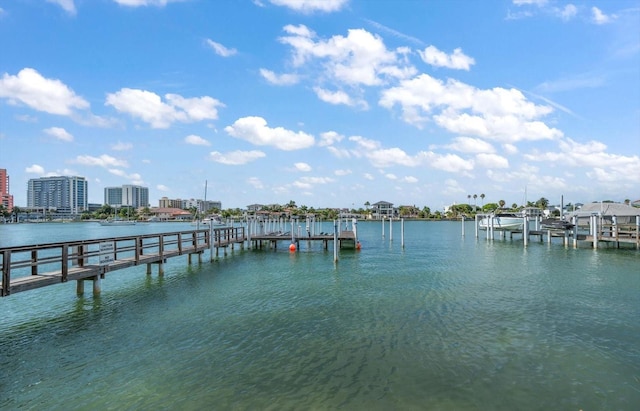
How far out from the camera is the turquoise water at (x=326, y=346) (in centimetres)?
739

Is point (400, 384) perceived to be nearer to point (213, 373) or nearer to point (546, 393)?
point (546, 393)

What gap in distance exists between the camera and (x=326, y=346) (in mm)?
10047

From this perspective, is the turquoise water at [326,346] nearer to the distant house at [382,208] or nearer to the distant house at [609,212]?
the distant house at [609,212]

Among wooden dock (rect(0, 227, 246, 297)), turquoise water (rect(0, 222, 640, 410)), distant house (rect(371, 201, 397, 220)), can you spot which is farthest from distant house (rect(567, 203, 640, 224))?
distant house (rect(371, 201, 397, 220))

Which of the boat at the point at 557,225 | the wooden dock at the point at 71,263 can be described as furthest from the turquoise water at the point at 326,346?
the boat at the point at 557,225

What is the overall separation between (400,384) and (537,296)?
37.5ft

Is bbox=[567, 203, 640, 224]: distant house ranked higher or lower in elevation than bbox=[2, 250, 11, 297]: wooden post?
higher

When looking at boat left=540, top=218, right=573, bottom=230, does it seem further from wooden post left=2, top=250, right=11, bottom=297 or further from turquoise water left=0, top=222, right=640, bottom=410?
wooden post left=2, top=250, right=11, bottom=297

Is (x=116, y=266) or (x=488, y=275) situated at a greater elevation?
(x=116, y=266)

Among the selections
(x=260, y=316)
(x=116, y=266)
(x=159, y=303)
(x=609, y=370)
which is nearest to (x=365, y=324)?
(x=260, y=316)

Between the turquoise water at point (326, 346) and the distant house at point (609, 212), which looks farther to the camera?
the distant house at point (609, 212)

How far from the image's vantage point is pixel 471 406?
23.0ft

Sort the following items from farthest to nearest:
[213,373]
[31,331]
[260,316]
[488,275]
→ [488,275]
[260,316]
[31,331]
[213,373]

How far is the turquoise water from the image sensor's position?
24.2 feet
